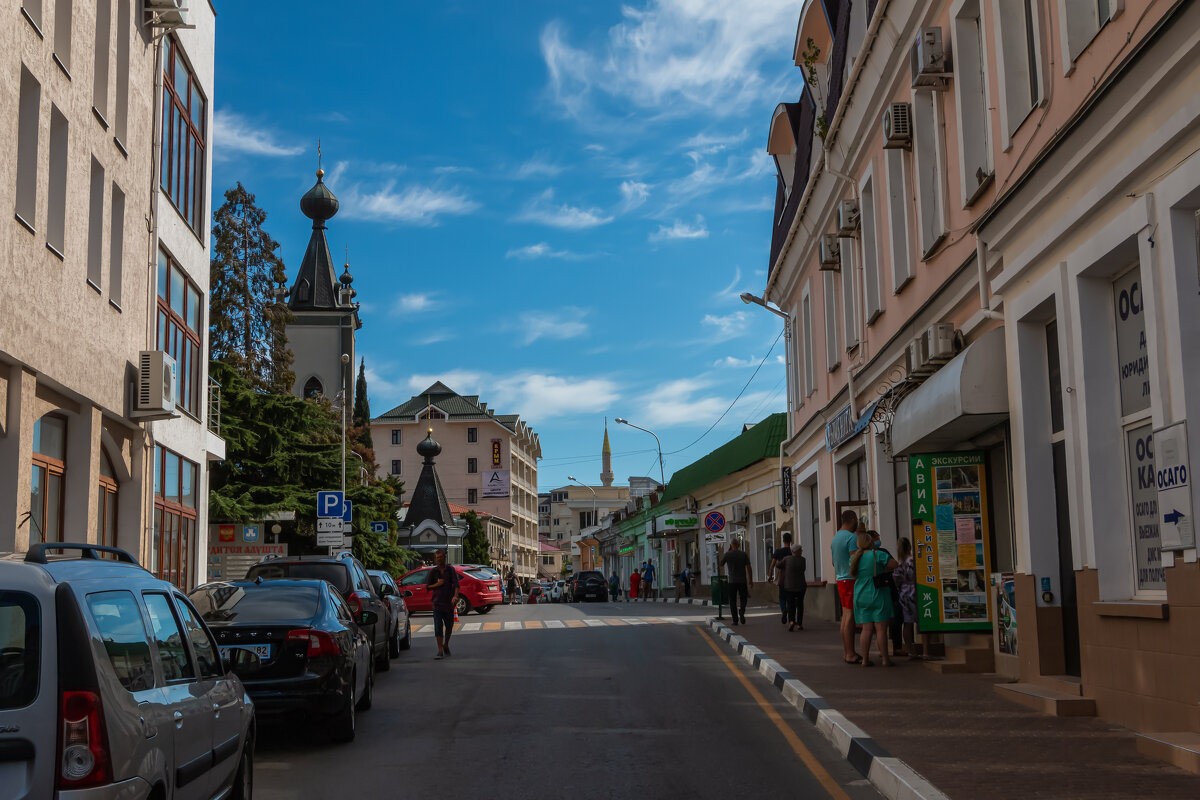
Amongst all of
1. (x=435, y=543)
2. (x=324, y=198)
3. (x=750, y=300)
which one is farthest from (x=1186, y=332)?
(x=324, y=198)

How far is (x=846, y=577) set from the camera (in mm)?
15641

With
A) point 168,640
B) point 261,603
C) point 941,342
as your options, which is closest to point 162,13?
point 261,603

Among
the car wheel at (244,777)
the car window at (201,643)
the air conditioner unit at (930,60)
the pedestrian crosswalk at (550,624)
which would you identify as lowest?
the pedestrian crosswalk at (550,624)

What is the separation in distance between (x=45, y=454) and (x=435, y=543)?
67.1m

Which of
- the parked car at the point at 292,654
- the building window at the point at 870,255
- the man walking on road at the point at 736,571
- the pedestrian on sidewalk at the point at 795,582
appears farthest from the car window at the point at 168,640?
the man walking on road at the point at 736,571

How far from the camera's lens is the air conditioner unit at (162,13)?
20.0 metres

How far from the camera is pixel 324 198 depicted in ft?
296

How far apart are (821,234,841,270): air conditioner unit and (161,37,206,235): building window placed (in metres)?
12.2

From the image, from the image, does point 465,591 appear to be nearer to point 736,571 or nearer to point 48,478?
point 736,571

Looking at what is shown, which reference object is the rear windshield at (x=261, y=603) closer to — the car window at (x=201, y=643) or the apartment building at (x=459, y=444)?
the car window at (x=201, y=643)

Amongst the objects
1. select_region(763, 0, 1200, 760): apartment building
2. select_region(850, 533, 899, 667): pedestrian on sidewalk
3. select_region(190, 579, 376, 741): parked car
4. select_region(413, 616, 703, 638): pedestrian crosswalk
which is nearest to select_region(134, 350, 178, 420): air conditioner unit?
select_region(413, 616, 703, 638): pedestrian crosswalk

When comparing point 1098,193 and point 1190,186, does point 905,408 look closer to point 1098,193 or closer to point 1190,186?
point 1098,193

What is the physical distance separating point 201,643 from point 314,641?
3.31 meters

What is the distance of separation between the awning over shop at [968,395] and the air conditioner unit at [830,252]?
8.28 m
